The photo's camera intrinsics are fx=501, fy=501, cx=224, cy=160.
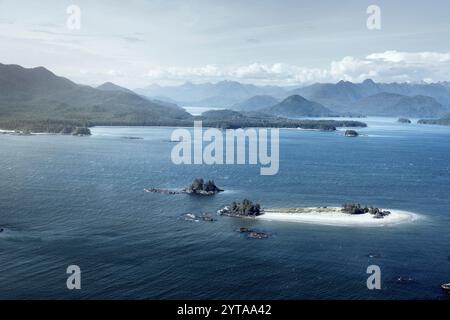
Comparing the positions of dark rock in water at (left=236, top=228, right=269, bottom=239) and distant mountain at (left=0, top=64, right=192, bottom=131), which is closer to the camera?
dark rock in water at (left=236, top=228, right=269, bottom=239)

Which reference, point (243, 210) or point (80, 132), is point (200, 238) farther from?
point (80, 132)

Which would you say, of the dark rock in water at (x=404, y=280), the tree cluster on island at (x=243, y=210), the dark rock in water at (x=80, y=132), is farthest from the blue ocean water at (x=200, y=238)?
the dark rock in water at (x=80, y=132)

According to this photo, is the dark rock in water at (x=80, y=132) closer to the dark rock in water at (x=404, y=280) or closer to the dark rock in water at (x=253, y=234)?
the dark rock in water at (x=253, y=234)

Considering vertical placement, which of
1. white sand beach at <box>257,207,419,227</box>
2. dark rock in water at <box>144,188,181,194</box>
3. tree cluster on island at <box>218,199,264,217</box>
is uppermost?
dark rock in water at <box>144,188,181,194</box>

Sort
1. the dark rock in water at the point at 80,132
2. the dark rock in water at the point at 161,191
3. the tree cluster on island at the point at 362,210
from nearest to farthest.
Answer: the tree cluster on island at the point at 362,210 < the dark rock in water at the point at 161,191 < the dark rock in water at the point at 80,132

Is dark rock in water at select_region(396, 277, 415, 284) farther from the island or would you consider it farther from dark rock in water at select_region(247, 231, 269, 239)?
the island

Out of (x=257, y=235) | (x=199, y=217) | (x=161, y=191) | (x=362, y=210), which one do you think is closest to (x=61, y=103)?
(x=161, y=191)

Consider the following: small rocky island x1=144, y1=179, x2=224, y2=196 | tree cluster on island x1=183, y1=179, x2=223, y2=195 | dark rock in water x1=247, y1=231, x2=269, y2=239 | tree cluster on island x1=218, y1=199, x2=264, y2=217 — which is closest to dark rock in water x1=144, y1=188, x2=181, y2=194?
small rocky island x1=144, y1=179, x2=224, y2=196
